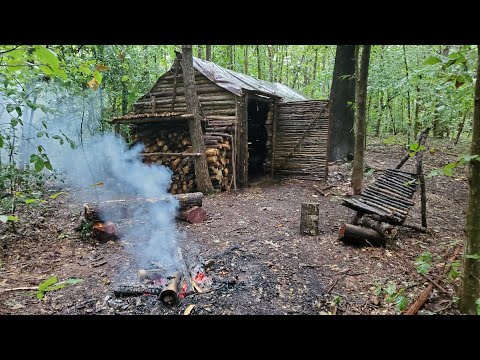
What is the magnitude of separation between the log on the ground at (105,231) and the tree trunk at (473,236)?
5.31 meters

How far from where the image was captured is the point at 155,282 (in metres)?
4.19

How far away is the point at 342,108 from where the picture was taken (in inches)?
460

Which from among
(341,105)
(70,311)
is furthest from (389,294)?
(341,105)

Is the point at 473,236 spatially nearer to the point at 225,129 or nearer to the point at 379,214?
the point at 379,214

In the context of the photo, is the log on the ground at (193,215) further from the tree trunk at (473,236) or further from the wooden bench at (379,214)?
the tree trunk at (473,236)

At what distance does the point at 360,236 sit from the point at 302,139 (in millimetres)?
6154

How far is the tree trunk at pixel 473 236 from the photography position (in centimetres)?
218

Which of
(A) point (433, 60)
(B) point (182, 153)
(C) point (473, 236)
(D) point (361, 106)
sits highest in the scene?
(D) point (361, 106)

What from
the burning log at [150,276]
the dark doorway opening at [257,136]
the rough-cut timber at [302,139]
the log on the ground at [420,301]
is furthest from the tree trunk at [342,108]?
the burning log at [150,276]

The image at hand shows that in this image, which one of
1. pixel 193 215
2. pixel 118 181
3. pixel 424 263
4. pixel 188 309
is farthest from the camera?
pixel 118 181

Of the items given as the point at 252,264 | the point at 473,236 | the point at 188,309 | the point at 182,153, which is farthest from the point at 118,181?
A: the point at 473,236
